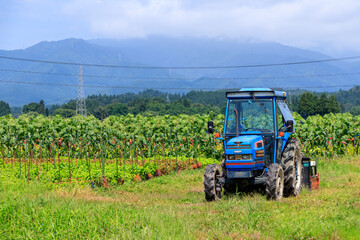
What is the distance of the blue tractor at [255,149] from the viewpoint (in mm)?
10211

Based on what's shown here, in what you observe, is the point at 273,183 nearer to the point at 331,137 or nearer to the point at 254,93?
the point at 254,93

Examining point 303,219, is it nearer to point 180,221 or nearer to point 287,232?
point 287,232

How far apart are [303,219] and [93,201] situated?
186 inches

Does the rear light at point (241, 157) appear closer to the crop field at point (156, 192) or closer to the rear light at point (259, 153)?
the rear light at point (259, 153)

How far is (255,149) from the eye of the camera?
10.2m

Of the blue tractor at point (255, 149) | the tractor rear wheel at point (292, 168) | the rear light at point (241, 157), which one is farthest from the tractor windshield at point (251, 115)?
the tractor rear wheel at point (292, 168)

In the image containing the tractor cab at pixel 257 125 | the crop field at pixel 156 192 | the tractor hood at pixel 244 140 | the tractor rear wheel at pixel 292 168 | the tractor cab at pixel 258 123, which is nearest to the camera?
the crop field at pixel 156 192

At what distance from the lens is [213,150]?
2097cm

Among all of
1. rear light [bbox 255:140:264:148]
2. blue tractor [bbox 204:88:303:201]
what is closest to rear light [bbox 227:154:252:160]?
blue tractor [bbox 204:88:303:201]

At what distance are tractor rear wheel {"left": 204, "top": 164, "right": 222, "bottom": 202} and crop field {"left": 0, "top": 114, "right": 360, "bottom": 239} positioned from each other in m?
0.26

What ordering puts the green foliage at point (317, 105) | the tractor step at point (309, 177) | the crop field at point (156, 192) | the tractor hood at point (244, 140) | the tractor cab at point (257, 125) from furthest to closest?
the green foliage at point (317, 105) → the tractor step at point (309, 177) → the tractor cab at point (257, 125) → the tractor hood at point (244, 140) → the crop field at point (156, 192)

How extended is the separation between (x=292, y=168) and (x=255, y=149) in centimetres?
144

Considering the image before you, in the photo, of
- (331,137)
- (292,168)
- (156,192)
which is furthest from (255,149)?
(331,137)

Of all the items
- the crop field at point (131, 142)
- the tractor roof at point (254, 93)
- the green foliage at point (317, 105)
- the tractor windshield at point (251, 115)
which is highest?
the green foliage at point (317, 105)
